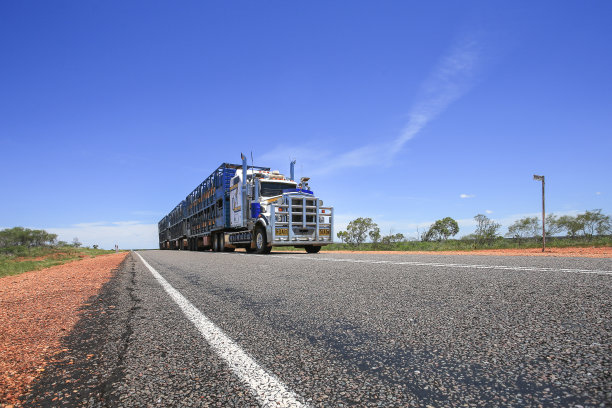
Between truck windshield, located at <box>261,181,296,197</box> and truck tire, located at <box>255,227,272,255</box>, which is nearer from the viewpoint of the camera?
truck tire, located at <box>255,227,272,255</box>

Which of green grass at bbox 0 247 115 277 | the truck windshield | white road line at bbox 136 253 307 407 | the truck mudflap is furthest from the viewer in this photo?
the truck windshield

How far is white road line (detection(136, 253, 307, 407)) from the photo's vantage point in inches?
58.4

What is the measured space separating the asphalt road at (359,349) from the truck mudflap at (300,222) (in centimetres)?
1020

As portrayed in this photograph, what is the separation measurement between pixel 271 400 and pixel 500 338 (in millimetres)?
1533

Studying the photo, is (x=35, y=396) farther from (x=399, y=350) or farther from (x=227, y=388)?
(x=399, y=350)

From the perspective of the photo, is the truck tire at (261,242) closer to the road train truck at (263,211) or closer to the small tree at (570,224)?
the road train truck at (263,211)

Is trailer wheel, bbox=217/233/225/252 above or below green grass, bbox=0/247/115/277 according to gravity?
above

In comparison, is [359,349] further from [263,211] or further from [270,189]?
[270,189]

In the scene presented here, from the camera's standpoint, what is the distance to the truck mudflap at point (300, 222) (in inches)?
560

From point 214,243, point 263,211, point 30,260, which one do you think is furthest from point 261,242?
point 30,260

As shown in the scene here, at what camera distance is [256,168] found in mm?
17484

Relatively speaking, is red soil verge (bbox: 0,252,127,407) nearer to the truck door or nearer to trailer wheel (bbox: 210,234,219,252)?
the truck door

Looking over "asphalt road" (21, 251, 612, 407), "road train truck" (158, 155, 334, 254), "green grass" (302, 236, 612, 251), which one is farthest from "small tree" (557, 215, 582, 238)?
"asphalt road" (21, 251, 612, 407)

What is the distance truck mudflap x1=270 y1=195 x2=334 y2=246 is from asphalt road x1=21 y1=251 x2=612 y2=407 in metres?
10.2
